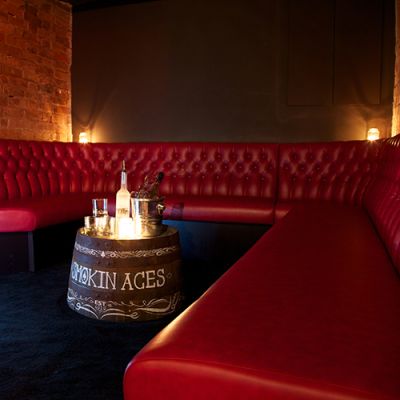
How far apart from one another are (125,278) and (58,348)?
0.42 metres

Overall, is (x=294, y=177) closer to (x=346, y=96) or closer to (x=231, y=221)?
(x=231, y=221)

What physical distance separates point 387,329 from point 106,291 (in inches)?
55.9

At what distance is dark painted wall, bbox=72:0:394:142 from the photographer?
4.52 metres

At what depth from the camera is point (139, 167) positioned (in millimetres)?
4281

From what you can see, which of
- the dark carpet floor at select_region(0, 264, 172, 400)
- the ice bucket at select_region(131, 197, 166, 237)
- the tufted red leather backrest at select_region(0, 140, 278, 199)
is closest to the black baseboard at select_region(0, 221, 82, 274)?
the dark carpet floor at select_region(0, 264, 172, 400)

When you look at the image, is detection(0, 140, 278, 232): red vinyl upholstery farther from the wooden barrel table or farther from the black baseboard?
the wooden barrel table

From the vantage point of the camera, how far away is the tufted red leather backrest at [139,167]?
12.4 ft

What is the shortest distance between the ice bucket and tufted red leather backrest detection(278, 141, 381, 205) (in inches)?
68.9

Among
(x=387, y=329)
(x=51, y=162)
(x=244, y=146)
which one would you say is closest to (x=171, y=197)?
(x=244, y=146)

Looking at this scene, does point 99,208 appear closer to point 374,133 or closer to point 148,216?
point 148,216

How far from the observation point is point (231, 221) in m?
3.29

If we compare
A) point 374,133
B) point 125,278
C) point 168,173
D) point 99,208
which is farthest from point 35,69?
point 374,133

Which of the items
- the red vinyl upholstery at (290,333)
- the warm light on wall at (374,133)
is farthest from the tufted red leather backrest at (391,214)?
the warm light on wall at (374,133)

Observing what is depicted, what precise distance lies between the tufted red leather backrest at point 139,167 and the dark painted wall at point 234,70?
37.2 inches
